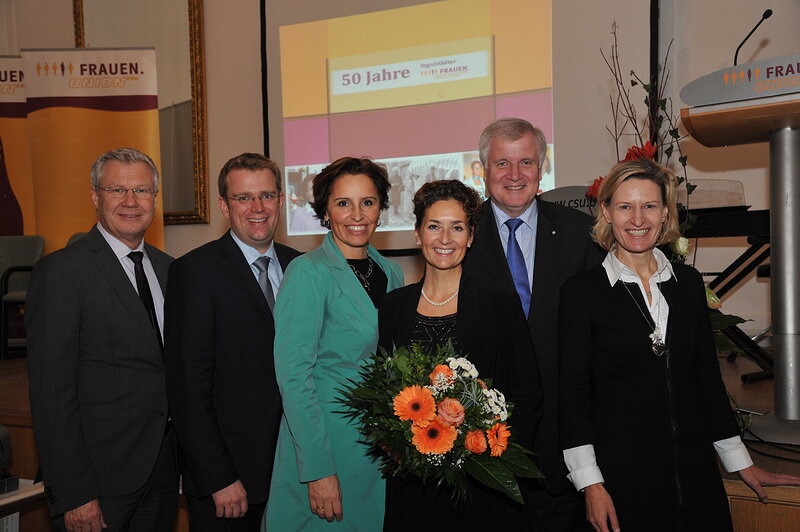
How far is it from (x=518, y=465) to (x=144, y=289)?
1.34 metres

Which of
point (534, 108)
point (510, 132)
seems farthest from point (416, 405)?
point (534, 108)

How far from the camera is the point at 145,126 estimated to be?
5660 millimetres

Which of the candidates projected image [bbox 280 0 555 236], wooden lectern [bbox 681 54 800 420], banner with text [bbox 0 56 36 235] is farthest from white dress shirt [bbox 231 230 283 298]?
banner with text [bbox 0 56 36 235]

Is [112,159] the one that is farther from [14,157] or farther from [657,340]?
[14,157]

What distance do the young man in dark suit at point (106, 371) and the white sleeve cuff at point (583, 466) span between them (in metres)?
1.28

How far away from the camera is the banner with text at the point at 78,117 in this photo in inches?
223

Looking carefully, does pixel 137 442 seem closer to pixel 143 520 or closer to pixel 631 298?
pixel 143 520

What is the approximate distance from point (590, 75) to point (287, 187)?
2.92 metres

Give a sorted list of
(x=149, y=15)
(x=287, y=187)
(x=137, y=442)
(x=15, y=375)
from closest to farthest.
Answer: (x=137, y=442)
(x=15, y=375)
(x=287, y=187)
(x=149, y=15)

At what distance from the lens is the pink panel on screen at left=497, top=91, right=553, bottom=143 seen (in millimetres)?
5121

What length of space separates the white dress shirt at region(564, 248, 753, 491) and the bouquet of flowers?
0.69 ft

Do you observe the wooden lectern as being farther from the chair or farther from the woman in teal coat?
the chair

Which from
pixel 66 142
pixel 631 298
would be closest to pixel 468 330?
pixel 631 298

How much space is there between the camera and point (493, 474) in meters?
1.49
